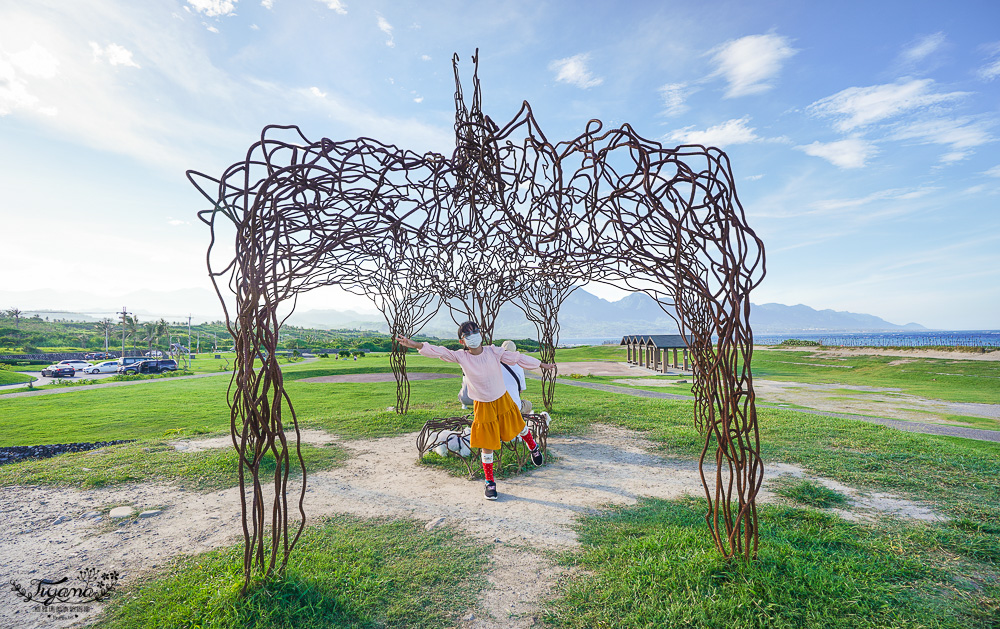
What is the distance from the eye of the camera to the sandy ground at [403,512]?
3.23 m

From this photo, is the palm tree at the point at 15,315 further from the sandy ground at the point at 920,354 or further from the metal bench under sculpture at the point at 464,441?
the sandy ground at the point at 920,354

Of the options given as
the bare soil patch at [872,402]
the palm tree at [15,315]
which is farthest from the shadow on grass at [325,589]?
the palm tree at [15,315]

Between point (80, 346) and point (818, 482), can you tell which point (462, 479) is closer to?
point (818, 482)

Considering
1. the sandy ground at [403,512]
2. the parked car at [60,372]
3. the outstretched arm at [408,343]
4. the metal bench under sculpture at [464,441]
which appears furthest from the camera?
the parked car at [60,372]

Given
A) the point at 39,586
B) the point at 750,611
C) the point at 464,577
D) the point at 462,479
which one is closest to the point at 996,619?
the point at 750,611

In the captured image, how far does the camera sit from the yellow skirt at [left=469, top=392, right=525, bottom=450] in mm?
4906

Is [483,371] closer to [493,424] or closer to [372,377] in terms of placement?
[493,424]

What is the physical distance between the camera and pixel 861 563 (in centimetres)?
312

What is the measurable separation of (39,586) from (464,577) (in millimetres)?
3163

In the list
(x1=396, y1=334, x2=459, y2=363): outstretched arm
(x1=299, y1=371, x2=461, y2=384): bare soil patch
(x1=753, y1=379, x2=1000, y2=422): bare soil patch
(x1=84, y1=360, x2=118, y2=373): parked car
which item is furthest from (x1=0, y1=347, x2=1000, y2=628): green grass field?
(x1=84, y1=360, x2=118, y2=373): parked car

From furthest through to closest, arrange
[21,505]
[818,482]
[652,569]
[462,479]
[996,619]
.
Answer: [462,479] → [818,482] → [21,505] → [652,569] → [996,619]

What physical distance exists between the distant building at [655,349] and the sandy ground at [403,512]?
16545 millimetres

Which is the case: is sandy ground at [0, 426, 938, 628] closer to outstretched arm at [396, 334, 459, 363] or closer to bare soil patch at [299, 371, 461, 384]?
outstretched arm at [396, 334, 459, 363]

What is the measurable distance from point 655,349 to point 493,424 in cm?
2157
